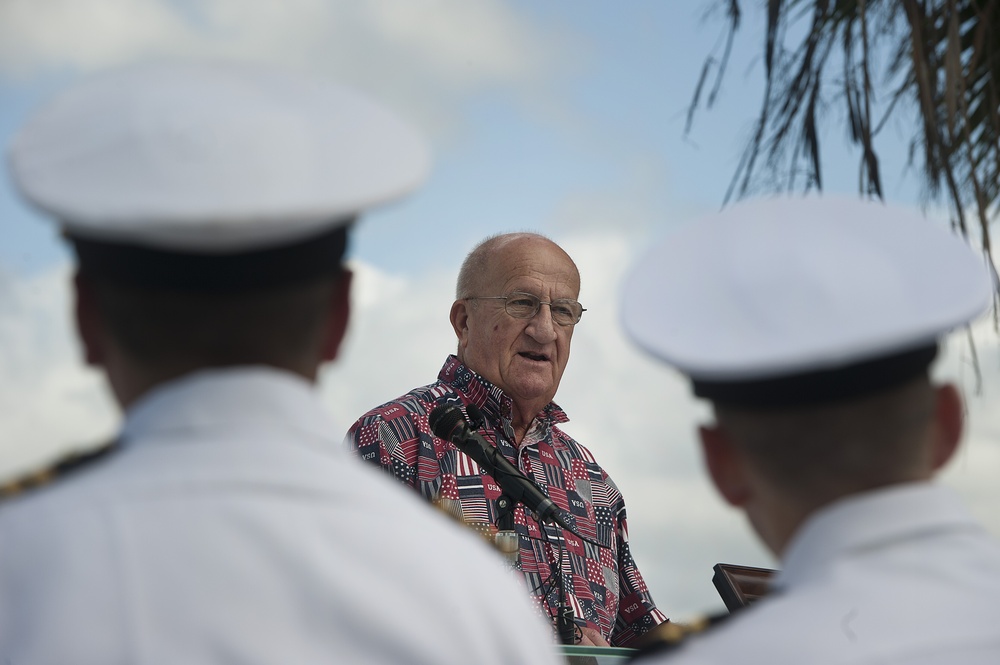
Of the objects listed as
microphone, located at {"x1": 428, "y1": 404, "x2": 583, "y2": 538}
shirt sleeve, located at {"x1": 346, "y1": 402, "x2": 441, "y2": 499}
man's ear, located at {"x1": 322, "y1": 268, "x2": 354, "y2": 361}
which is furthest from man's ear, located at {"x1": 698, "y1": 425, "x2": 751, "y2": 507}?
shirt sleeve, located at {"x1": 346, "y1": 402, "x2": 441, "y2": 499}

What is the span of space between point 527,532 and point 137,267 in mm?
2863

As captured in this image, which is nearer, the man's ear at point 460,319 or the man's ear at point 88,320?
the man's ear at point 88,320

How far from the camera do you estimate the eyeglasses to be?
488 centimetres

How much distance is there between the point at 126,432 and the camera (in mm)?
1447

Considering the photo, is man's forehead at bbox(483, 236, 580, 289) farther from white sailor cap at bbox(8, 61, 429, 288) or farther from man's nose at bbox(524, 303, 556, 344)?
white sailor cap at bbox(8, 61, 429, 288)

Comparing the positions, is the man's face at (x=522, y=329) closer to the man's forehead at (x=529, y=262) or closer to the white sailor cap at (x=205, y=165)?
the man's forehead at (x=529, y=262)

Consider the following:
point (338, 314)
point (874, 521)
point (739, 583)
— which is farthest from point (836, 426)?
point (739, 583)

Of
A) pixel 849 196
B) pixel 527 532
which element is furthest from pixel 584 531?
pixel 849 196

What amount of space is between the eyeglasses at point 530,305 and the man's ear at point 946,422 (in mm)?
3305

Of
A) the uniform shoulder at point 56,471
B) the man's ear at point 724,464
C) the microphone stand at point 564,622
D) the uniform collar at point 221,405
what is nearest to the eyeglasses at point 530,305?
the microphone stand at point 564,622

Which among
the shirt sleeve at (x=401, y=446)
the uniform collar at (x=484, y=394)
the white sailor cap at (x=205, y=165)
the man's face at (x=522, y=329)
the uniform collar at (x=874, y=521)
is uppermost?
the man's face at (x=522, y=329)

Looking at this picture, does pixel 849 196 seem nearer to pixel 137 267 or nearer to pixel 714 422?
pixel 714 422

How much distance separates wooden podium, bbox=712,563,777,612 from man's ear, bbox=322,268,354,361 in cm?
231

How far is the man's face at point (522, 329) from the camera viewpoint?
4734 mm
